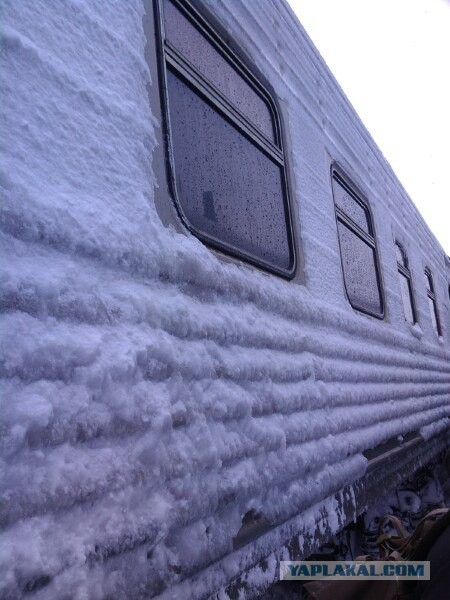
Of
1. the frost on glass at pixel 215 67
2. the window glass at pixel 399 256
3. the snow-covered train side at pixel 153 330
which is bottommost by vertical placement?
the snow-covered train side at pixel 153 330

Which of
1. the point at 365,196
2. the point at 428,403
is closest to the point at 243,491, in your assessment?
the point at 365,196

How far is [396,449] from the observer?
3.36 metres

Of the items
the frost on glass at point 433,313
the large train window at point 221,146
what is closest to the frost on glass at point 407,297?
the frost on glass at point 433,313

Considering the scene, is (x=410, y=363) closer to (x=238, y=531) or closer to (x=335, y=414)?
(x=335, y=414)

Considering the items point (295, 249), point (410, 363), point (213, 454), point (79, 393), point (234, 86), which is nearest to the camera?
point (79, 393)

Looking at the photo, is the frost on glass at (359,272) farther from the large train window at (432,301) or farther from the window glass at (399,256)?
the large train window at (432,301)

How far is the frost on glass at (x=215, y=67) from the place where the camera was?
1.80 meters

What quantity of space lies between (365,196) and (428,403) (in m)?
2.28

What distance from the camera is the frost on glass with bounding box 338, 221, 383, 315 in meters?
3.15

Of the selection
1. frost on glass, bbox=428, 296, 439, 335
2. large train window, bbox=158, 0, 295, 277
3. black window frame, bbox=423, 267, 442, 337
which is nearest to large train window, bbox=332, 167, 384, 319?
large train window, bbox=158, 0, 295, 277

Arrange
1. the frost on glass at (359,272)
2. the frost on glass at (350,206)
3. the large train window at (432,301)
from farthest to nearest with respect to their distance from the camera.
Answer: the large train window at (432,301), the frost on glass at (350,206), the frost on glass at (359,272)

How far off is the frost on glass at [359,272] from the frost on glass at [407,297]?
1.16 metres

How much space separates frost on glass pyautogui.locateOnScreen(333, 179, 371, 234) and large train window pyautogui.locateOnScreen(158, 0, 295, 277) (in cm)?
99

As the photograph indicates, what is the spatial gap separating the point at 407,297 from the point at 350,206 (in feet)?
6.40
